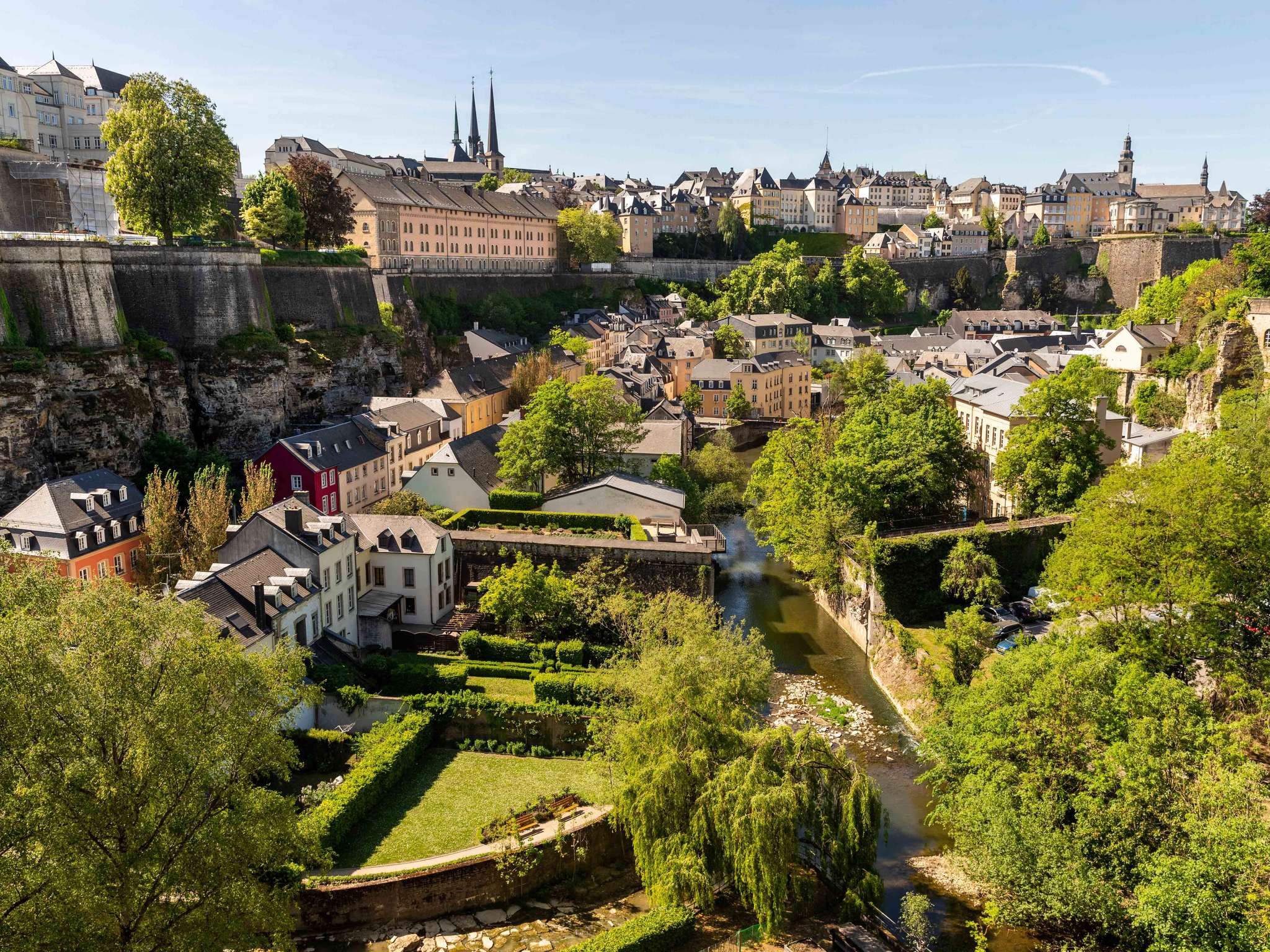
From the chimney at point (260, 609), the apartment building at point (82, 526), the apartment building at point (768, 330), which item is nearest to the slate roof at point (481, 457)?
the apartment building at point (82, 526)

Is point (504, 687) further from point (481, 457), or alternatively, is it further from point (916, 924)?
point (481, 457)

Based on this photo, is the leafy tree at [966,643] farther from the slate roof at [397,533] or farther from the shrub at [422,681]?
the slate roof at [397,533]

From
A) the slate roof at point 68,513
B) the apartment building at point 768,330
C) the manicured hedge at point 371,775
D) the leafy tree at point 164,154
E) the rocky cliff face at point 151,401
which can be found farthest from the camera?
the apartment building at point 768,330

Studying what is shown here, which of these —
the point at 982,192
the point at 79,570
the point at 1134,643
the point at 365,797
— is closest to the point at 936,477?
the point at 1134,643

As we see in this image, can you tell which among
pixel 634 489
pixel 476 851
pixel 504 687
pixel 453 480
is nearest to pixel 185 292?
pixel 453 480

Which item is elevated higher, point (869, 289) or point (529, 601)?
point (869, 289)
